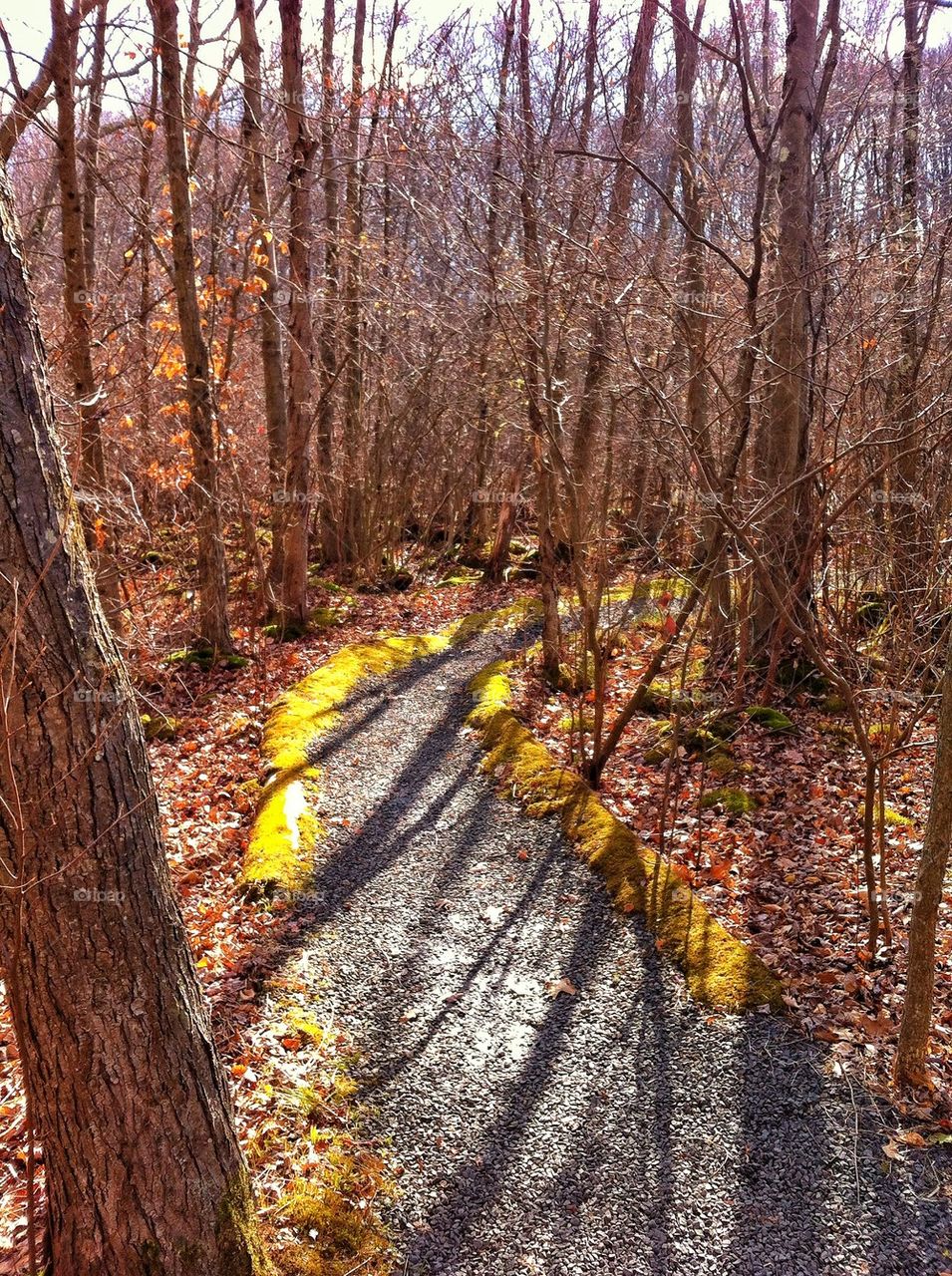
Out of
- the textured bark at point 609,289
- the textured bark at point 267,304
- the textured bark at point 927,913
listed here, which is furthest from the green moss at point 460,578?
the textured bark at point 927,913

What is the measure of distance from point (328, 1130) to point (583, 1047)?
139 centimetres

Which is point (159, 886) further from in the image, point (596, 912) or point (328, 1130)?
point (596, 912)

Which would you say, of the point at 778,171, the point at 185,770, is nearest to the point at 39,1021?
the point at 185,770

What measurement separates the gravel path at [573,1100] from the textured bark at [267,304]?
5.96 metres

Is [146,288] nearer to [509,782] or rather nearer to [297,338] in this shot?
[297,338]

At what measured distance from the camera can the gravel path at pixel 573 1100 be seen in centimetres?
348

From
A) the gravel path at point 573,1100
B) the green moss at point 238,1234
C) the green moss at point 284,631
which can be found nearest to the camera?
the green moss at point 238,1234

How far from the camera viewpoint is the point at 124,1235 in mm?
2727

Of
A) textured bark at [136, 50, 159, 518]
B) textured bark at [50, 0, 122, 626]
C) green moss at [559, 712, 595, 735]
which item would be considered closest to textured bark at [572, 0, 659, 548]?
green moss at [559, 712, 595, 735]

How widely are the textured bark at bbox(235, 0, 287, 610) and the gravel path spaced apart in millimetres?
5959

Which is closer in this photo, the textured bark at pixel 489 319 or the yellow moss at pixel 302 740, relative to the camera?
the yellow moss at pixel 302 740

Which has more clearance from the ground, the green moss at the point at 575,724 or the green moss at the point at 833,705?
the green moss at the point at 833,705

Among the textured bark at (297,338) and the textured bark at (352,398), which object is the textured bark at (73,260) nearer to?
the textured bark at (297,338)

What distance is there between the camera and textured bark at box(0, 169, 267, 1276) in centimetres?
229
